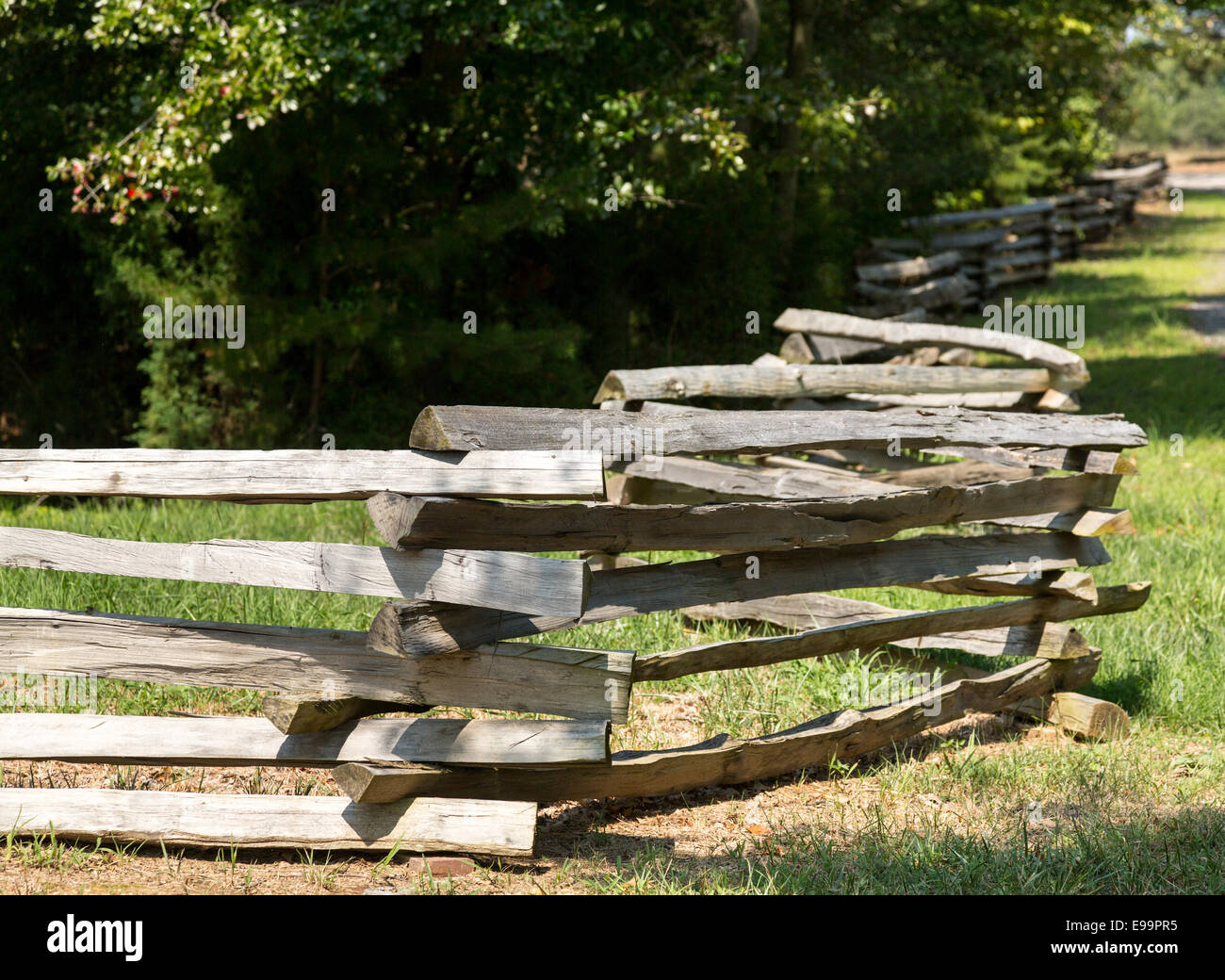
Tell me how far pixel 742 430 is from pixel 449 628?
1448 millimetres

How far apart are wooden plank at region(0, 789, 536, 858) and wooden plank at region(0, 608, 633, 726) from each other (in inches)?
14.4

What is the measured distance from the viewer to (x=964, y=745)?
5.24 metres

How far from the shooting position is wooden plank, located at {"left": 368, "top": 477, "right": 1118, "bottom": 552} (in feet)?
11.6

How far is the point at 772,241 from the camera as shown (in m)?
12.8

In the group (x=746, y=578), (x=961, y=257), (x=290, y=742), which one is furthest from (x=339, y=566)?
(x=961, y=257)

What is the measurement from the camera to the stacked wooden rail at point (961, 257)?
52.0 ft

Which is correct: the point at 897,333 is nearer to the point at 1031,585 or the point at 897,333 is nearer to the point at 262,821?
the point at 1031,585

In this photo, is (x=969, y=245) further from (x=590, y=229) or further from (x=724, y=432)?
(x=724, y=432)

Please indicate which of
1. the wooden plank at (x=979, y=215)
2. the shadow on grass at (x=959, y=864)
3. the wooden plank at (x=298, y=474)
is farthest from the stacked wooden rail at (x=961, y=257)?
the wooden plank at (x=298, y=474)

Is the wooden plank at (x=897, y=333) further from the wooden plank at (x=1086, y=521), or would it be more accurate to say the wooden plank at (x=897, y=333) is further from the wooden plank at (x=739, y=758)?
the wooden plank at (x=739, y=758)

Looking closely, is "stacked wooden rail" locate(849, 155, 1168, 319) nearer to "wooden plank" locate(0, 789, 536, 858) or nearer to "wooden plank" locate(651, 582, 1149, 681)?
"wooden plank" locate(651, 582, 1149, 681)

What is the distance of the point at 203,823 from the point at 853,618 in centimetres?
332

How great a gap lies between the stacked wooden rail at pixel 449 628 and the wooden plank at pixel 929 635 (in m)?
0.02

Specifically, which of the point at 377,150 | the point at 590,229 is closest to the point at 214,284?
the point at 377,150
